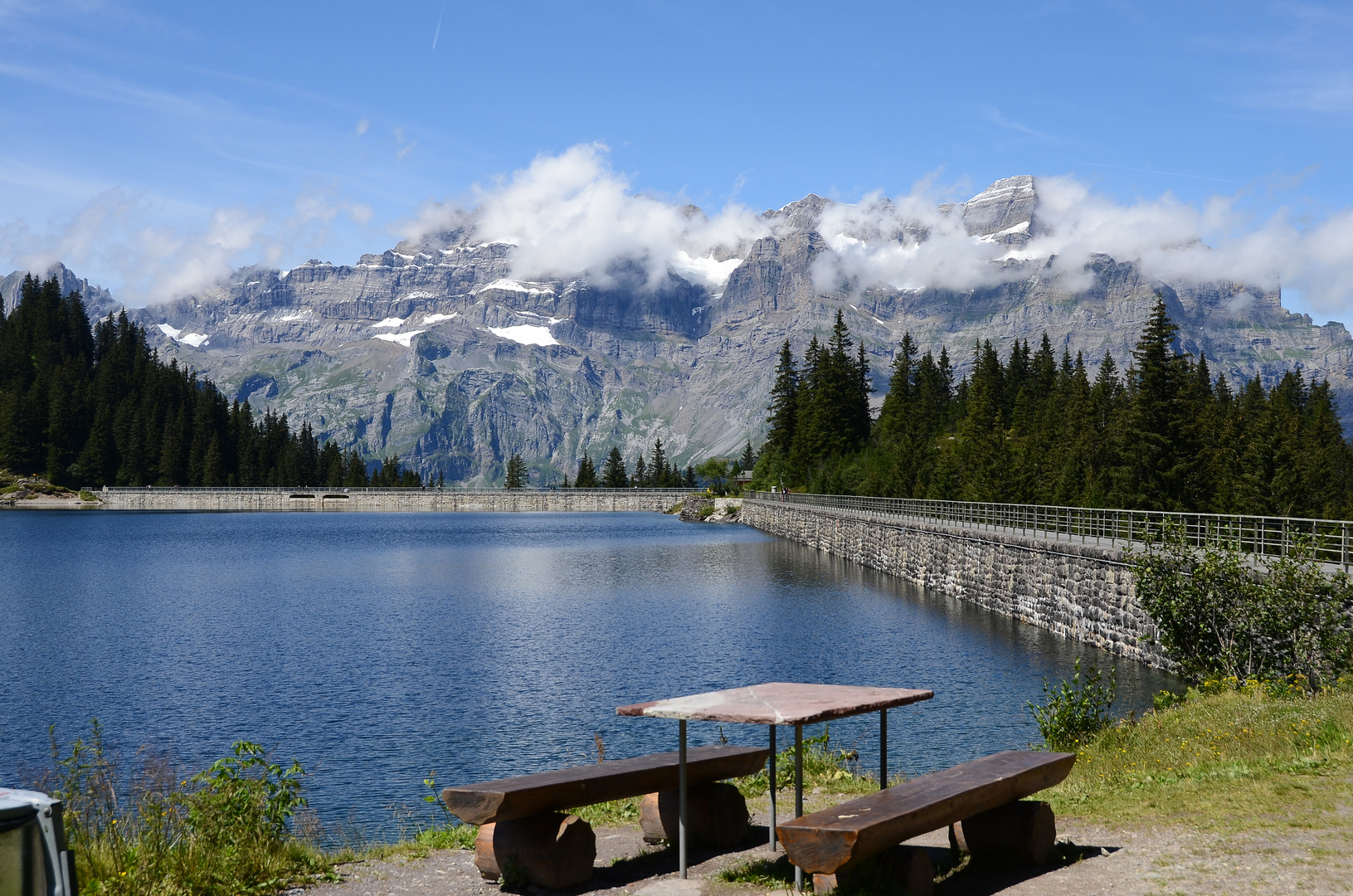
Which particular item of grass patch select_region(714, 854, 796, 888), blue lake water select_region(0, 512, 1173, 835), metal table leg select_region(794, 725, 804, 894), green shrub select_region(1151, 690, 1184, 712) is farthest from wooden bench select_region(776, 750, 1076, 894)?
blue lake water select_region(0, 512, 1173, 835)

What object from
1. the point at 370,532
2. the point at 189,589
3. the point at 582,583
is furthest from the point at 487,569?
the point at 370,532

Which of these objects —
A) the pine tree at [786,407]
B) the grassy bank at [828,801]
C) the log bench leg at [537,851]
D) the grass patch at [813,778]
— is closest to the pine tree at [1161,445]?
the grassy bank at [828,801]

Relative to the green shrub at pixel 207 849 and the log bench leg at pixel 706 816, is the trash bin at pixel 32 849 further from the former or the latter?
the log bench leg at pixel 706 816

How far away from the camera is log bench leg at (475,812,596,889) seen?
416 inches

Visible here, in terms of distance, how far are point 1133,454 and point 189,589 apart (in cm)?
5860

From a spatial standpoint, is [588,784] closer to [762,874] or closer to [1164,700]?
[762,874]

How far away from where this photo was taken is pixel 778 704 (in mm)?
10188

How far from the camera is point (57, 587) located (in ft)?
199

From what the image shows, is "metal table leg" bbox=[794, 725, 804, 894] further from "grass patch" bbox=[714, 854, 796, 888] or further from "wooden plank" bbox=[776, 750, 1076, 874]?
"wooden plank" bbox=[776, 750, 1076, 874]

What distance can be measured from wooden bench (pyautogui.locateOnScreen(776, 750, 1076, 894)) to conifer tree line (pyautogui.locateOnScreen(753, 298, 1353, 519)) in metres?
58.6

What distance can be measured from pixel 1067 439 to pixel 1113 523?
61.1 meters

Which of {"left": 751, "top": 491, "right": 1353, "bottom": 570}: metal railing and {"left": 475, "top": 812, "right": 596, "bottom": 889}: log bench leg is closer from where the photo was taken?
{"left": 475, "top": 812, "right": 596, "bottom": 889}: log bench leg

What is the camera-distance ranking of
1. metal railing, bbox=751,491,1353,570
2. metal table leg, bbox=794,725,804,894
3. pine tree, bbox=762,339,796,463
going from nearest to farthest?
1. metal table leg, bbox=794,725,804,894
2. metal railing, bbox=751,491,1353,570
3. pine tree, bbox=762,339,796,463

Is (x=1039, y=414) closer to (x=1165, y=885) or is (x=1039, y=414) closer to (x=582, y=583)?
(x=582, y=583)
